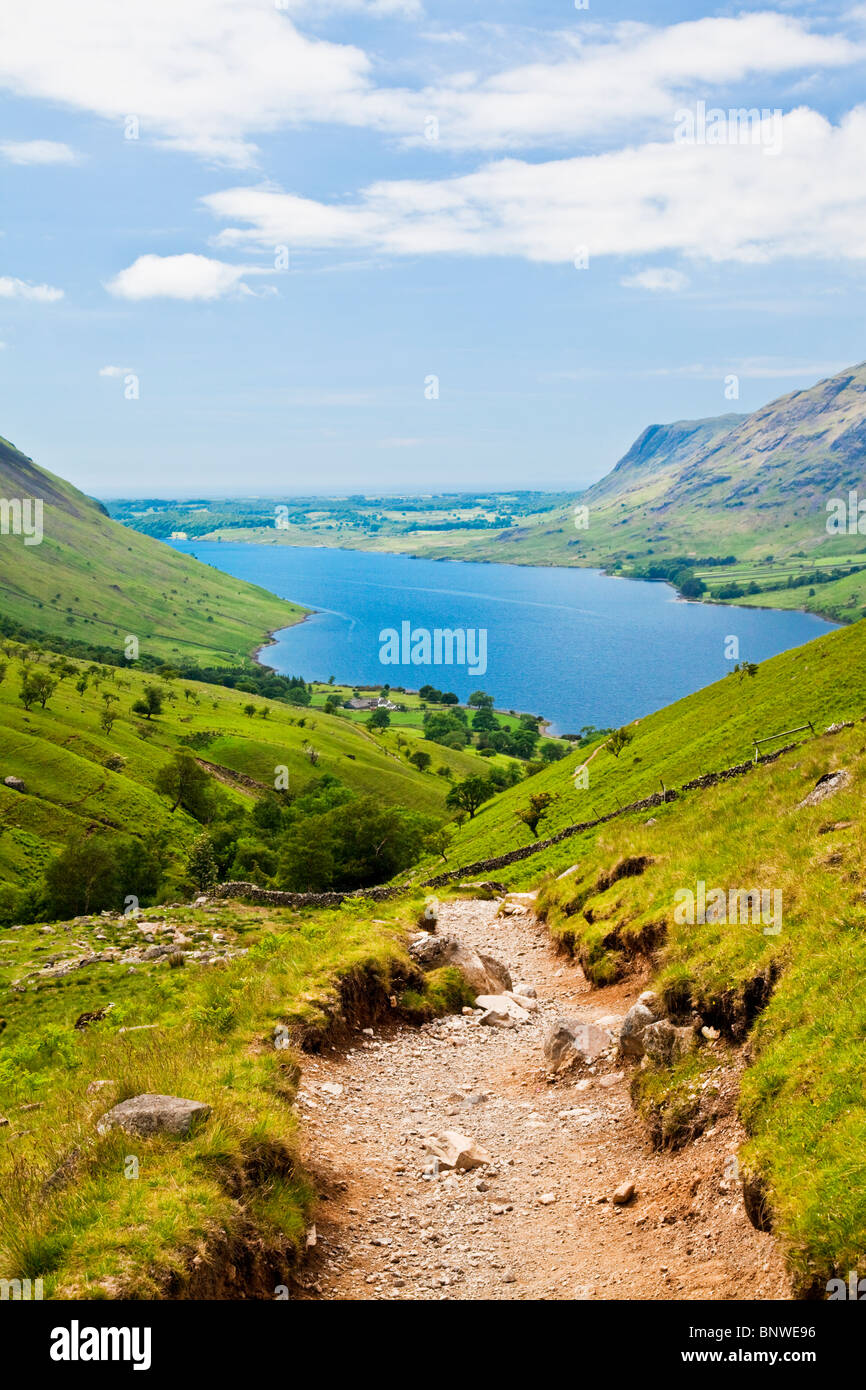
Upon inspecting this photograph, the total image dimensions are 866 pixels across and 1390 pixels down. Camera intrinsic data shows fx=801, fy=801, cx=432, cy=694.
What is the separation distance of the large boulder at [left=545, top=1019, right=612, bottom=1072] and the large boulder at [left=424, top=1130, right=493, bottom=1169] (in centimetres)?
303

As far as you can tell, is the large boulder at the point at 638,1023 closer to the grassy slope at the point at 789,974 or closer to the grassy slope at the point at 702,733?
the grassy slope at the point at 789,974

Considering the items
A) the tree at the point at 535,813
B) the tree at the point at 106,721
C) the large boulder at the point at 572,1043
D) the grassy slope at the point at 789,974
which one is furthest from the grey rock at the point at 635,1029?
the tree at the point at 106,721

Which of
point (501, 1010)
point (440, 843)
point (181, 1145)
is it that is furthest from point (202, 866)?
point (181, 1145)

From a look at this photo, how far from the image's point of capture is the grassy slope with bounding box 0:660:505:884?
112875 mm

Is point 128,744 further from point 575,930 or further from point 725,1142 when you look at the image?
point 725,1142

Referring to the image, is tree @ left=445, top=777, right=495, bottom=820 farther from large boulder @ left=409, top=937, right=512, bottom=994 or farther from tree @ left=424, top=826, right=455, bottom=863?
large boulder @ left=409, top=937, right=512, bottom=994

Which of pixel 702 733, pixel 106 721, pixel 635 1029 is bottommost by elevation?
pixel 635 1029

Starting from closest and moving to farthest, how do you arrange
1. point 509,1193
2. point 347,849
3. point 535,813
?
1. point 509,1193
2. point 535,813
3. point 347,849

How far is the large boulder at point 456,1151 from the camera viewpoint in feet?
38.7

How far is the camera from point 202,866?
8944 centimetres

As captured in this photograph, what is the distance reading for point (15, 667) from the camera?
17975 centimetres

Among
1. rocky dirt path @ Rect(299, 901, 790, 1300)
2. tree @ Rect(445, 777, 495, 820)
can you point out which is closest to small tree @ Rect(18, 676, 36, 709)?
tree @ Rect(445, 777, 495, 820)

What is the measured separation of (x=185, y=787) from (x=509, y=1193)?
426 feet

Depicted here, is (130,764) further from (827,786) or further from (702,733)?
(827,786)
